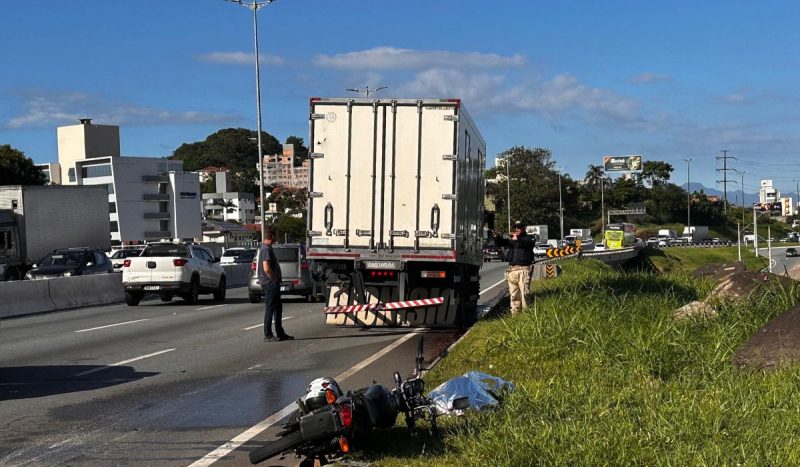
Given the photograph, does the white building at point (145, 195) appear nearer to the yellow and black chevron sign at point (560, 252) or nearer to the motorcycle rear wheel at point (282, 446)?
the yellow and black chevron sign at point (560, 252)

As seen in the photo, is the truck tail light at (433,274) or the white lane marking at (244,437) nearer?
the white lane marking at (244,437)

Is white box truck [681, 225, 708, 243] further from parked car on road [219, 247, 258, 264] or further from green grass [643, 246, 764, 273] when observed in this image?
parked car on road [219, 247, 258, 264]

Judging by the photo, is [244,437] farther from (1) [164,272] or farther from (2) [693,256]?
(2) [693,256]

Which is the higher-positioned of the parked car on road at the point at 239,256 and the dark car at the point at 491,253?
the parked car on road at the point at 239,256

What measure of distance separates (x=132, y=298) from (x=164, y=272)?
158cm

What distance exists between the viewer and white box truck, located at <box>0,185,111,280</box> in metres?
44.3

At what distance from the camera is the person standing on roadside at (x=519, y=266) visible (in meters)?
17.9

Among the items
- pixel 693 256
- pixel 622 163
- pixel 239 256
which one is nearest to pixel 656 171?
pixel 622 163

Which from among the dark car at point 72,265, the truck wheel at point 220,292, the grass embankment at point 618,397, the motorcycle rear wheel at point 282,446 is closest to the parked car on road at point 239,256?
the dark car at point 72,265

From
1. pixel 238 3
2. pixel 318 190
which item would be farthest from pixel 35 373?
pixel 238 3

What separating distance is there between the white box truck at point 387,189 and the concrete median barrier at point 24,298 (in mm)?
12164

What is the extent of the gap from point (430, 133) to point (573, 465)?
11217 mm

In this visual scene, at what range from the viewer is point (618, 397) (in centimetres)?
859

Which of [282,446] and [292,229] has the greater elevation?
[282,446]
